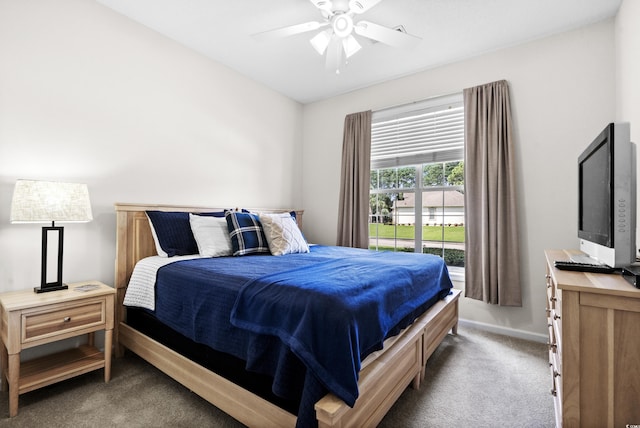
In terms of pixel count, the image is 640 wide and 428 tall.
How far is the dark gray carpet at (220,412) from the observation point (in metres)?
1.60

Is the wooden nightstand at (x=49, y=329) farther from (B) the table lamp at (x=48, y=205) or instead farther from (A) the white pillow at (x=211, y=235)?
(A) the white pillow at (x=211, y=235)

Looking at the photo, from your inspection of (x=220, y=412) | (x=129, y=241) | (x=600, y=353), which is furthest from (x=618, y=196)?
(x=129, y=241)

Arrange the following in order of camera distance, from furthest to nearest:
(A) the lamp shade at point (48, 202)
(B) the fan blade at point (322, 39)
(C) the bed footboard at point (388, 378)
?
(B) the fan blade at point (322, 39), (A) the lamp shade at point (48, 202), (C) the bed footboard at point (388, 378)

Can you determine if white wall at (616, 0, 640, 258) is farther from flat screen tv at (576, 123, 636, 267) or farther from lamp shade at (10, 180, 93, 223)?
lamp shade at (10, 180, 93, 223)

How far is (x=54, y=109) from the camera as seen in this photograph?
215 centimetres

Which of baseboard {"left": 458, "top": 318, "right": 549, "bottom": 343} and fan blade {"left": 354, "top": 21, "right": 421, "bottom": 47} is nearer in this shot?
Answer: fan blade {"left": 354, "top": 21, "right": 421, "bottom": 47}

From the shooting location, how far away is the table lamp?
174cm

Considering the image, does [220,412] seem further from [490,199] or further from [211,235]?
[490,199]

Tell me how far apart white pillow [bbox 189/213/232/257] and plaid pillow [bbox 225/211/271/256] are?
6 cm

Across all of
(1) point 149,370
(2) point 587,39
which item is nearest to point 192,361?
(1) point 149,370

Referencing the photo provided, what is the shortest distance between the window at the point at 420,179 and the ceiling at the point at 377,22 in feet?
1.78

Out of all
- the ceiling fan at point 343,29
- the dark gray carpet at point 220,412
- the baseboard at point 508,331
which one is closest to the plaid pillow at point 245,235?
the dark gray carpet at point 220,412

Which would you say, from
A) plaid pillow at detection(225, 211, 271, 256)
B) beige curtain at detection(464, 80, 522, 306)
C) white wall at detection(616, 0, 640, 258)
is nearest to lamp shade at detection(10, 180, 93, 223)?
plaid pillow at detection(225, 211, 271, 256)

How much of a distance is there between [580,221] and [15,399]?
3.44 metres
